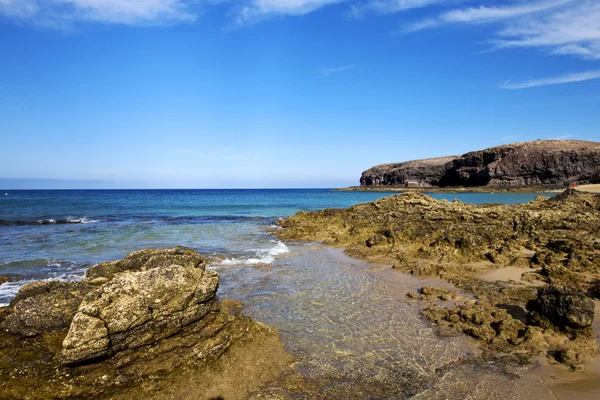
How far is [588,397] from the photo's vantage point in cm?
448

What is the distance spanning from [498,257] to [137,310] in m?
11.0

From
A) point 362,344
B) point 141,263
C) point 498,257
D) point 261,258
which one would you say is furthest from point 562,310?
point 261,258

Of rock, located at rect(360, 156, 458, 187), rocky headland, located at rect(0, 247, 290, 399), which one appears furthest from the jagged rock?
rock, located at rect(360, 156, 458, 187)

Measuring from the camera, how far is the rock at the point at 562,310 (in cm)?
601

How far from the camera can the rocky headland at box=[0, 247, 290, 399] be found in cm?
461

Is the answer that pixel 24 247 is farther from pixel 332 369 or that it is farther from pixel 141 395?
pixel 332 369

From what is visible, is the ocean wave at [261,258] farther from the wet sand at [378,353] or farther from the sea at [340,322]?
the wet sand at [378,353]

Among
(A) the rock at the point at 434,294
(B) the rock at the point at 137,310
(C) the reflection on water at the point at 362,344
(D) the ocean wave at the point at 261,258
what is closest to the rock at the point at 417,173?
(D) the ocean wave at the point at 261,258

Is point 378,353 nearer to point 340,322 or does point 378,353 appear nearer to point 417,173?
point 340,322

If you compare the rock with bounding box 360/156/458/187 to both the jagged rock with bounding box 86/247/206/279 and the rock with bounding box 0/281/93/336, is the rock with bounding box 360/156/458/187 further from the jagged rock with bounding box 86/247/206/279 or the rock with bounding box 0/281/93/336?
the rock with bounding box 0/281/93/336

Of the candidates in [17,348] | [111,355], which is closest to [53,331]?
[17,348]

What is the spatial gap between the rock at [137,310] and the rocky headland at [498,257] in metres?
4.91

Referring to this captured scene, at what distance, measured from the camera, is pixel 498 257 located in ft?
37.5

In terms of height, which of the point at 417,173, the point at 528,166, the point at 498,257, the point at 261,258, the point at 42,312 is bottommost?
the point at 261,258
